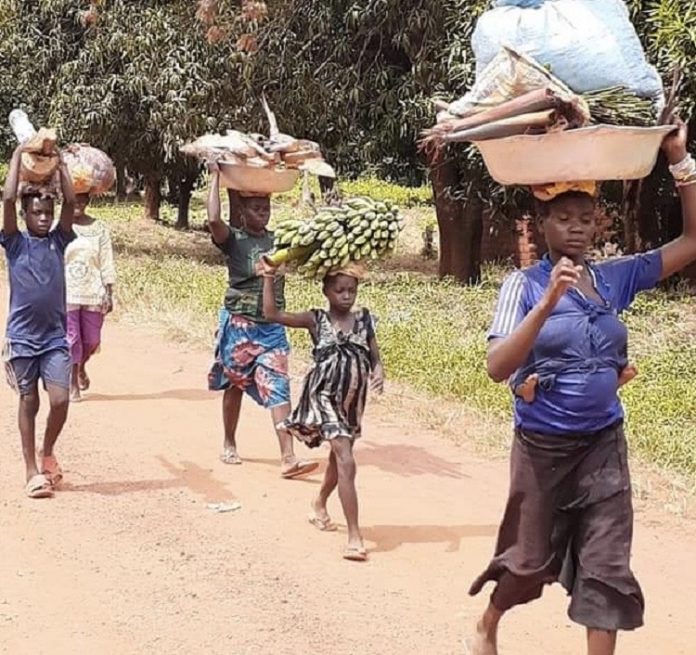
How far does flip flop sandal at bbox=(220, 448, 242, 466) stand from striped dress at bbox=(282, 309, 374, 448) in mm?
1289

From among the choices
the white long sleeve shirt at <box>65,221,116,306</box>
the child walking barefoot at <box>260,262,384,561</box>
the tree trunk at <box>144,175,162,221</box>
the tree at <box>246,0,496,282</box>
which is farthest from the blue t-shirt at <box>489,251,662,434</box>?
the tree trunk at <box>144,175,162,221</box>

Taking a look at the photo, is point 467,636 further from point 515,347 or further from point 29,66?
point 29,66

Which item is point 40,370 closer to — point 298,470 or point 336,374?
point 298,470

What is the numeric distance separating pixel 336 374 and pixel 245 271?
4.14ft

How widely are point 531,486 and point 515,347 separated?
506 millimetres

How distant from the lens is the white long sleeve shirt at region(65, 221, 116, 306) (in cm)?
788

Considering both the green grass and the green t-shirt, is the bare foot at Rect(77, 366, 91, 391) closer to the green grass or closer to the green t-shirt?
the green grass

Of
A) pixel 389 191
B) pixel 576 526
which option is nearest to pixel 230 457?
pixel 576 526

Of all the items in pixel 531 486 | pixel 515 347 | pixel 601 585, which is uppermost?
pixel 515 347

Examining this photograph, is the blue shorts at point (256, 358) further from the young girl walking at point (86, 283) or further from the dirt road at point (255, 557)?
the young girl walking at point (86, 283)

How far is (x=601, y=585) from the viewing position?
135 inches

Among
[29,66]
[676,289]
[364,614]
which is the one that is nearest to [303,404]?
[364,614]

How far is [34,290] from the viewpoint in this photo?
5.84 m

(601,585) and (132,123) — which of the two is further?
(132,123)
